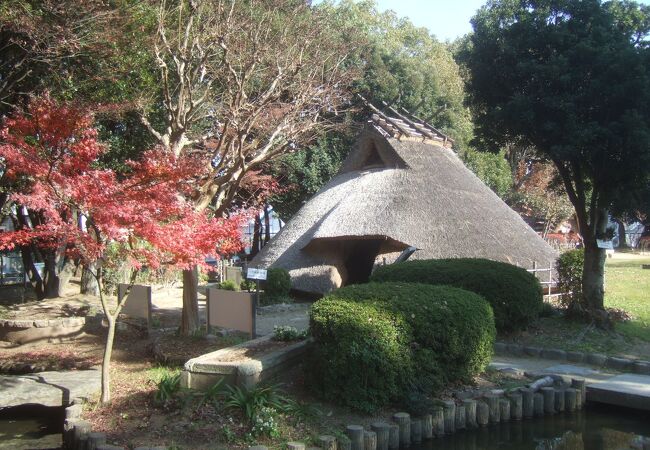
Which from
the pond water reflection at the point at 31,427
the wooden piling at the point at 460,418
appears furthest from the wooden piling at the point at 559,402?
the pond water reflection at the point at 31,427

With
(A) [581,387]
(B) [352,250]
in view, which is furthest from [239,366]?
(B) [352,250]

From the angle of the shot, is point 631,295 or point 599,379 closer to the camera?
point 599,379

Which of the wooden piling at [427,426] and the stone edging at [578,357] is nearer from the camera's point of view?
the wooden piling at [427,426]

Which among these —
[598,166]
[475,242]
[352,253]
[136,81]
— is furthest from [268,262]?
[598,166]

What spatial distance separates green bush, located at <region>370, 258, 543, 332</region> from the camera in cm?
1077

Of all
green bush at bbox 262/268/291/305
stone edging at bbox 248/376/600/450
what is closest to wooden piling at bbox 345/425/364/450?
stone edging at bbox 248/376/600/450

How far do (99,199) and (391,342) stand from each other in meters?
3.88

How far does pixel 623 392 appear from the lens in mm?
8297

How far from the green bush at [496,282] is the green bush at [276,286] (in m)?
5.27

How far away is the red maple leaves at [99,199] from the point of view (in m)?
7.29

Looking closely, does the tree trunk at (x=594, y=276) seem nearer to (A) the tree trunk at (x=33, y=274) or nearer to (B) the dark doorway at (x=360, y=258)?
(B) the dark doorway at (x=360, y=258)

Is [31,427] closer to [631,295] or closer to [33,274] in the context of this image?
[33,274]

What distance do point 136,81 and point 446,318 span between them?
8.40 m

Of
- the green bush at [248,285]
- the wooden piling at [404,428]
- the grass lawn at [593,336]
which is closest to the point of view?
the wooden piling at [404,428]
